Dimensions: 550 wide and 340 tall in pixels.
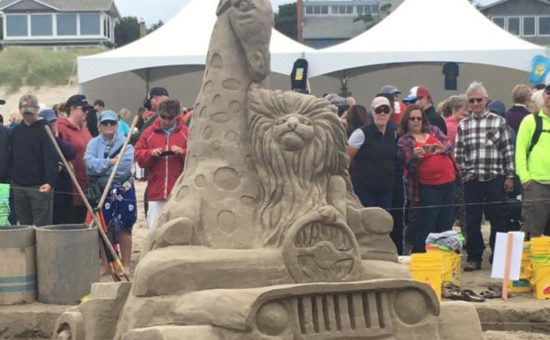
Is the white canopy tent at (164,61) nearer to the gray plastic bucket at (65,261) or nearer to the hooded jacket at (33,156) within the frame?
the hooded jacket at (33,156)

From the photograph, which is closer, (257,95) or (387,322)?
(387,322)

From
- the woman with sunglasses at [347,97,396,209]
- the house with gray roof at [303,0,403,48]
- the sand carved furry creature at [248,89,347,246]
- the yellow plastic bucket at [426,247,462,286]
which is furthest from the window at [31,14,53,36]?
the sand carved furry creature at [248,89,347,246]

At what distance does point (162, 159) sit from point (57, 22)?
184 ft

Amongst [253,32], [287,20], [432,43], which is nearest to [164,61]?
[432,43]

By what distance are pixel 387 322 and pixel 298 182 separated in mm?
923

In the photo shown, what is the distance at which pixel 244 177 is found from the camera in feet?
18.4

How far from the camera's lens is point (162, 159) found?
27.5 ft

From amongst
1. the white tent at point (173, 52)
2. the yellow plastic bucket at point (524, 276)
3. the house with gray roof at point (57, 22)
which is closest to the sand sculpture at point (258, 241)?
the yellow plastic bucket at point (524, 276)

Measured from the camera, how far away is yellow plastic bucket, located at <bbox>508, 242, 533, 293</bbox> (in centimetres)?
836

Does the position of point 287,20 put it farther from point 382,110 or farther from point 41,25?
point 382,110

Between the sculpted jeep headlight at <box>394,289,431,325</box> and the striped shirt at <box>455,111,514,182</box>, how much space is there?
4.07 metres

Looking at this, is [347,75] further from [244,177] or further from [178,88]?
[244,177]

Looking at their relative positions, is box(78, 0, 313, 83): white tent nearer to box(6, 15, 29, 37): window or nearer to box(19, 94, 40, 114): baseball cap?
box(19, 94, 40, 114): baseball cap

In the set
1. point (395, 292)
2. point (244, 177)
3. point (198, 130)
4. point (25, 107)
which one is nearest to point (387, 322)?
point (395, 292)
